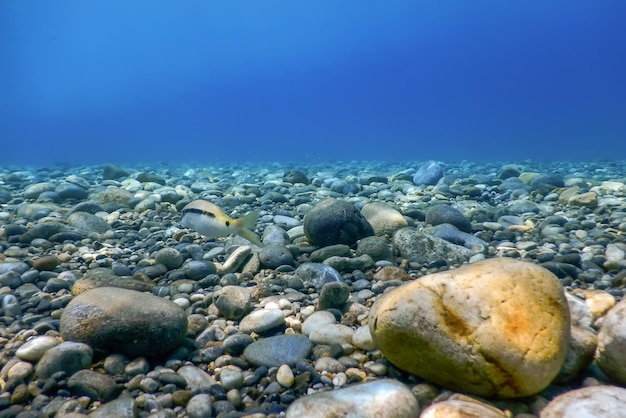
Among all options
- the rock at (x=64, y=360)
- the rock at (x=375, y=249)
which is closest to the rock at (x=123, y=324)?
the rock at (x=64, y=360)

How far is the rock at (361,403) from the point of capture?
6.98ft

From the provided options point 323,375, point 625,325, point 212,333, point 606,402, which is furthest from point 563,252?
point 212,333

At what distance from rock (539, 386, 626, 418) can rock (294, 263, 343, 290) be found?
7.61 feet

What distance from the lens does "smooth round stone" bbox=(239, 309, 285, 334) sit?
3285 millimetres

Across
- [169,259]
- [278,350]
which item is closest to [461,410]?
[278,350]

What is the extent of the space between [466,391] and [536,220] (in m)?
4.96

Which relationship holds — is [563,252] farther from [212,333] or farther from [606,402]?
[212,333]

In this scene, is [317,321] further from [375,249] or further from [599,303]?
[599,303]

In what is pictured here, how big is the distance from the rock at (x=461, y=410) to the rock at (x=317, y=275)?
2.09 m

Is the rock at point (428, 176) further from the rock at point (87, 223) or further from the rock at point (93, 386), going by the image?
the rock at point (93, 386)

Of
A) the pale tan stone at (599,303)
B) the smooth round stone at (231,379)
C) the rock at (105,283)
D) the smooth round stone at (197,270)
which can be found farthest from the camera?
the smooth round stone at (197,270)

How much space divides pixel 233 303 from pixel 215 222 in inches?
53.9

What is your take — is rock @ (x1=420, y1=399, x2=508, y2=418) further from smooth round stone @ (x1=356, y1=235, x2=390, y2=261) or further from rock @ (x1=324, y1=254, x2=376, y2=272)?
smooth round stone @ (x1=356, y1=235, x2=390, y2=261)

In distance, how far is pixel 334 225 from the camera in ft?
17.0
